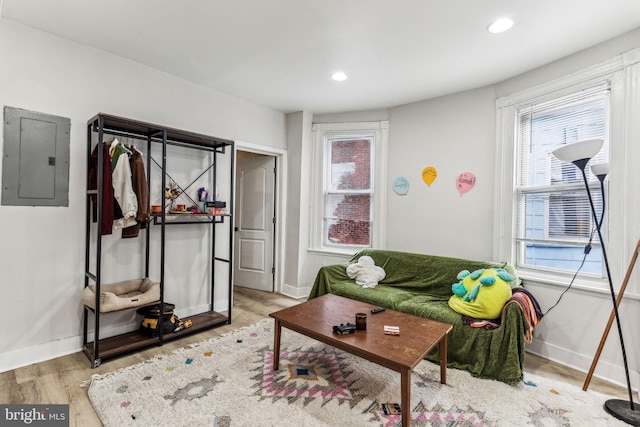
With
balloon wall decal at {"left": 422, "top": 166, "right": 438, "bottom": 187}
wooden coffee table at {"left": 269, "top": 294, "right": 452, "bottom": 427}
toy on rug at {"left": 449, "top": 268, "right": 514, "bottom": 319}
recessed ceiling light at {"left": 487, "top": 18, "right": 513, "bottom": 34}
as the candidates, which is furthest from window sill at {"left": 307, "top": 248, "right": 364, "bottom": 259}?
recessed ceiling light at {"left": 487, "top": 18, "right": 513, "bottom": 34}

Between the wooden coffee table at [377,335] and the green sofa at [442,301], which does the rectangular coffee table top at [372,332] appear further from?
the green sofa at [442,301]

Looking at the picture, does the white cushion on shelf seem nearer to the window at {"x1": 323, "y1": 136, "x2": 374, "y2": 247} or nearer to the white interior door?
the white interior door

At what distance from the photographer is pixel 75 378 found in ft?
7.07

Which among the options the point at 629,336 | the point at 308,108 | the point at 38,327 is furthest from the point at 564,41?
the point at 38,327

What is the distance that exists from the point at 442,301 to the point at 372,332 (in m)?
1.10

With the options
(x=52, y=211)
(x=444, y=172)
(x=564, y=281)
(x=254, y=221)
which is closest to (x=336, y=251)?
(x=254, y=221)

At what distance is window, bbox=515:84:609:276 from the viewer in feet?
8.16

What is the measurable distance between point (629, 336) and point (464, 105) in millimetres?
2445

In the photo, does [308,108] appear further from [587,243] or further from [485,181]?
[587,243]

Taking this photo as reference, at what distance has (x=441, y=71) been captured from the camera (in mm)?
2883

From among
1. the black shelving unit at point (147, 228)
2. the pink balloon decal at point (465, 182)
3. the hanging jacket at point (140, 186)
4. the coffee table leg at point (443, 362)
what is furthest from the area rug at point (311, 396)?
the pink balloon decal at point (465, 182)

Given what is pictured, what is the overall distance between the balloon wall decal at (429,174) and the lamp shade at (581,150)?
1.52m

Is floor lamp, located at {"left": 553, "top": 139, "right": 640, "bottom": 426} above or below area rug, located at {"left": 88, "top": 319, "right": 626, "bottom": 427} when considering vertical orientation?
above

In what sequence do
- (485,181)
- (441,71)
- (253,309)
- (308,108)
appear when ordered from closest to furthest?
1. (441,71)
2. (485,181)
3. (253,309)
4. (308,108)
